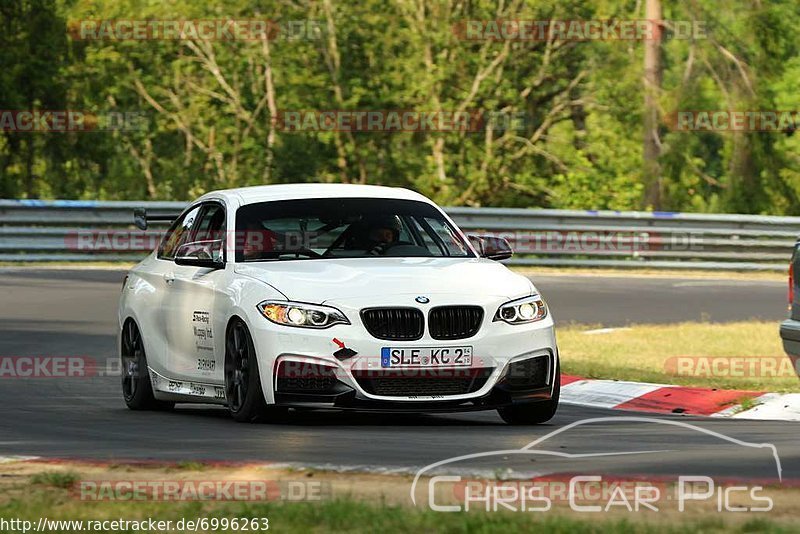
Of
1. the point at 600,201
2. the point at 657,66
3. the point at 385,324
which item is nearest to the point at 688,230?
the point at 600,201

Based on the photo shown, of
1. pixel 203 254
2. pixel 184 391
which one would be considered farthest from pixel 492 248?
pixel 184 391

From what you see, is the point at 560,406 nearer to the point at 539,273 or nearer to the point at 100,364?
the point at 100,364

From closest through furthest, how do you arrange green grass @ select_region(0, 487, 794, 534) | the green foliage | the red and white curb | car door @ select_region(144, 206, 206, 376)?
green grass @ select_region(0, 487, 794, 534)
car door @ select_region(144, 206, 206, 376)
the red and white curb
the green foliage

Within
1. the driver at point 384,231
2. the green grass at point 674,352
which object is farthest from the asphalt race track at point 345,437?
the green grass at point 674,352

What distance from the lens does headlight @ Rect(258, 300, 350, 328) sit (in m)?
11.1

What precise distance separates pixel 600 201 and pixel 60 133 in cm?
1038

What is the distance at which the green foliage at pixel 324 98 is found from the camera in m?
34.8

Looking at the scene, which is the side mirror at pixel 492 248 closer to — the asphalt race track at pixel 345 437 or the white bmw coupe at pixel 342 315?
the white bmw coupe at pixel 342 315

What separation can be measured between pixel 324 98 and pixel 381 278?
81.7ft

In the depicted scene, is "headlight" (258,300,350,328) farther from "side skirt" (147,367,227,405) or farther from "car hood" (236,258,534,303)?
"side skirt" (147,367,227,405)

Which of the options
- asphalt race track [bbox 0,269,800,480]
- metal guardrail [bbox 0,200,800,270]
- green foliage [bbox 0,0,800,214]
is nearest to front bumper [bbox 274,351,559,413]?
asphalt race track [bbox 0,269,800,480]

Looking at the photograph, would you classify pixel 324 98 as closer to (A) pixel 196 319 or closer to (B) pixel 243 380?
(A) pixel 196 319

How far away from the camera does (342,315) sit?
11.1 meters

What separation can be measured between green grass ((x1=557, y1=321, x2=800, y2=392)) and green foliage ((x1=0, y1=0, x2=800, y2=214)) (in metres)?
15.3
